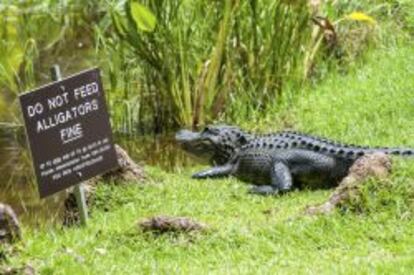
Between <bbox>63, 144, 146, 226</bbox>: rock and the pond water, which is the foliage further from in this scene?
<bbox>63, 144, 146, 226</bbox>: rock

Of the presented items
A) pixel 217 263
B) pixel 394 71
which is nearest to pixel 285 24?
pixel 394 71

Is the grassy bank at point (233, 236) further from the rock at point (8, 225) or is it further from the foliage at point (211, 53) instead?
the foliage at point (211, 53)

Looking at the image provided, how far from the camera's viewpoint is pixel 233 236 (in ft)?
18.2

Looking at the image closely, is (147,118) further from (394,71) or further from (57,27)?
(57,27)

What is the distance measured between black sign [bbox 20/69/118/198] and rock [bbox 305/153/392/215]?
133 centimetres

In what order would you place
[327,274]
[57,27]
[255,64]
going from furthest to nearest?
[57,27], [255,64], [327,274]

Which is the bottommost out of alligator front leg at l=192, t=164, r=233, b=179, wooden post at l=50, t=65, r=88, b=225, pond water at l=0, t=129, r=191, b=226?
pond water at l=0, t=129, r=191, b=226

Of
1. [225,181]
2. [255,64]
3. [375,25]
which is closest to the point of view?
[225,181]

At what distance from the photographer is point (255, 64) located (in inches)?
358

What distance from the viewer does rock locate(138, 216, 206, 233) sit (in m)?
5.57

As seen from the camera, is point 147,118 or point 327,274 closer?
point 327,274

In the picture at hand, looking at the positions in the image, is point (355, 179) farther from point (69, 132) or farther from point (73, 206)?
point (73, 206)

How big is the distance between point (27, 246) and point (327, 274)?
1631 millimetres

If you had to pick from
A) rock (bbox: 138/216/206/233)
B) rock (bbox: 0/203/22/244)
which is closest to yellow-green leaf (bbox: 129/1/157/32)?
rock (bbox: 138/216/206/233)
